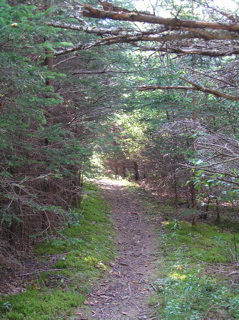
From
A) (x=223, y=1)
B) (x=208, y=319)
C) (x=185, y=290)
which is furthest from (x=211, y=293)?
(x=223, y=1)

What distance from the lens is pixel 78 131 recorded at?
9609 mm

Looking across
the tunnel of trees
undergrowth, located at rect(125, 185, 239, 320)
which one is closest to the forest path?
undergrowth, located at rect(125, 185, 239, 320)

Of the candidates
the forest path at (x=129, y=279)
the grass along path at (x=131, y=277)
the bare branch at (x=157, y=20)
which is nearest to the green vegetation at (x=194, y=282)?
the grass along path at (x=131, y=277)

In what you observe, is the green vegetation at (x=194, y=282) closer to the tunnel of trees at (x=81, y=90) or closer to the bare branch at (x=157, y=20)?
the tunnel of trees at (x=81, y=90)

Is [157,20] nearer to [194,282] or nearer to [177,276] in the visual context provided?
[194,282]

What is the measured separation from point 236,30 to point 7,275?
5809 mm

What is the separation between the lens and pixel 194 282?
19.1 ft

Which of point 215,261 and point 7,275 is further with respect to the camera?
point 215,261

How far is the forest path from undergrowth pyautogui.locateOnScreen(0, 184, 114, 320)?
0.29m

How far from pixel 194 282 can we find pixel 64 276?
2.79 metres

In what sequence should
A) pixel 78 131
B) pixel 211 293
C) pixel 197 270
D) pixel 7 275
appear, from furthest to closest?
pixel 78 131
pixel 197 270
pixel 7 275
pixel 211 293

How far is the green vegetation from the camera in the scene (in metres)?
4.64

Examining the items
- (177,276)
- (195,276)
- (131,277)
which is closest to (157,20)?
(195,276)

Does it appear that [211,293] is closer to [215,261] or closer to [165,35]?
[215,261]
